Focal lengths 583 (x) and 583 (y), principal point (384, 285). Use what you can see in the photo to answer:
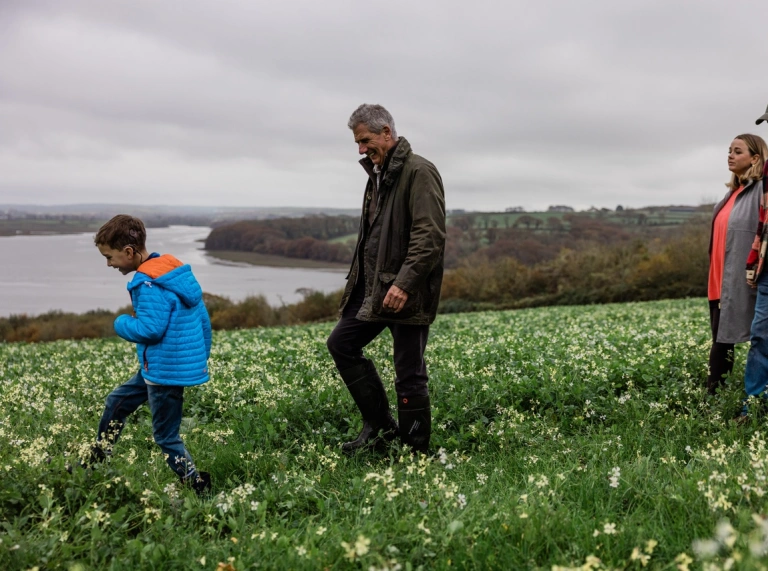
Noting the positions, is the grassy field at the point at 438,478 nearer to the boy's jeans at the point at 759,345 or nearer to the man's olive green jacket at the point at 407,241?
the boy's jeans at the point at 759,345

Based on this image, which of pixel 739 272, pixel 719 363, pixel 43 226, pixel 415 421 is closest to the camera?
pixel 415 421

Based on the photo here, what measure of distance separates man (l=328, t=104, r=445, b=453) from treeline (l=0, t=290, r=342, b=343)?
49.4 meters

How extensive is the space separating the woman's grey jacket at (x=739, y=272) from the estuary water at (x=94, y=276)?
75929mm

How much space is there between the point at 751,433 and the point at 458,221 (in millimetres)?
99843

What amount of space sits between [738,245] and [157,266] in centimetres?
515

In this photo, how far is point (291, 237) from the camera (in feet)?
385

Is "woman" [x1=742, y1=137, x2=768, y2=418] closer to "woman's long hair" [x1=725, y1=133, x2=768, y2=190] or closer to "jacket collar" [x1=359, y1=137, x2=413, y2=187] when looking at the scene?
"woman's long hair" [x1=725, y1=133, x2=768, y2=190]

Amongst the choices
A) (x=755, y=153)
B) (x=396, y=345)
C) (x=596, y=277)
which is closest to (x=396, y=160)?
(x=396, y=345)

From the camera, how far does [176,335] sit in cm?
432

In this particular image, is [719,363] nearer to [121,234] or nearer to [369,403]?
[369,403]

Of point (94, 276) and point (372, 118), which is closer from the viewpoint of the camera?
point (372, 118)

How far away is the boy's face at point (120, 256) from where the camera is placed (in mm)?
4254

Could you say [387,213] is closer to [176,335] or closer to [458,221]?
[176,335]

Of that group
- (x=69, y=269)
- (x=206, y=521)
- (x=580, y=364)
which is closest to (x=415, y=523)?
(x=206, y=521)
